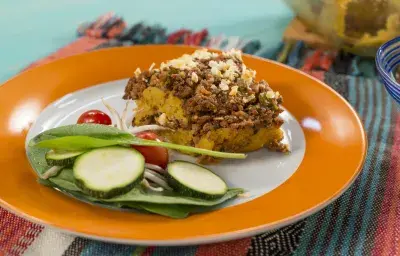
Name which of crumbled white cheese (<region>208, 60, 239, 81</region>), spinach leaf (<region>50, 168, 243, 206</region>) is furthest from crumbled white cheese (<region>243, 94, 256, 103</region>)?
spinach leaf (<region>50, 168, 243, 206</region>)

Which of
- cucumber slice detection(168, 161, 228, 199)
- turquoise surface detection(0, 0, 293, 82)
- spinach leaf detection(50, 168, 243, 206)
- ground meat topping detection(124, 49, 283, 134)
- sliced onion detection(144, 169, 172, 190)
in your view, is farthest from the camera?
turquoise surface detection(0, 0, 293, 82)

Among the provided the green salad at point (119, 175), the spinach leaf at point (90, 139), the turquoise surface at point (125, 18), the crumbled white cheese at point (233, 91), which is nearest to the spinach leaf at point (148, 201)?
the green salad at point (119, 175)

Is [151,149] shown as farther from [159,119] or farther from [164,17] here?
[164,17]

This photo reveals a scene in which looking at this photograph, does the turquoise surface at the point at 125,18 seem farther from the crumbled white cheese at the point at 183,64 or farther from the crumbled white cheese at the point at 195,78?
the crumbled white cheese at the point at 195,78

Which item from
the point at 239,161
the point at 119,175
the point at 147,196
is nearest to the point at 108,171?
the point at 119,175

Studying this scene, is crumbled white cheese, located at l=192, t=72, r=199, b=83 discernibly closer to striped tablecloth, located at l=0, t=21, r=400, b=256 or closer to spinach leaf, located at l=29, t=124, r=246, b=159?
spinach leaf, located at l=29, t=124, r=246, b=159

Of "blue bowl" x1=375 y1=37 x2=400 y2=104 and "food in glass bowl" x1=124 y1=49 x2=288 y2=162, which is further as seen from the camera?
"blue bowl" x1=375 y1=37 x2=400 y2=104

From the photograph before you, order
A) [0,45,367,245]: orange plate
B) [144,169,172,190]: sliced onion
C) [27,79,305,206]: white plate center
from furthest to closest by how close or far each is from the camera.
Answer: [27,79,305,206]: white plate center, [144,169,172,190]: sliced onion, [0,45,367,245]: orange plate

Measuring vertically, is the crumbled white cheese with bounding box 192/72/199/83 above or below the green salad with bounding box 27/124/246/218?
above
